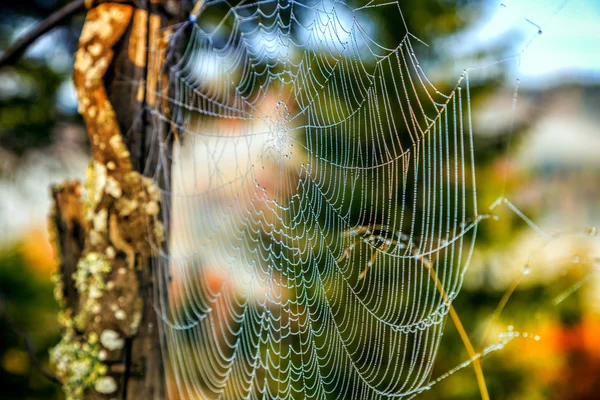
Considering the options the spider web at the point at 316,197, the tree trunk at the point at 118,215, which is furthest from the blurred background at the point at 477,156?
the tree trunk at the point at 118,215

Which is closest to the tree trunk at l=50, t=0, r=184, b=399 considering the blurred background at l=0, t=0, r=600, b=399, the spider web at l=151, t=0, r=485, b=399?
the spider web at l=151, t=0, r=485, b=399

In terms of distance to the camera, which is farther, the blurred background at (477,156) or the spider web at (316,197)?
the blurred background at (477,156)

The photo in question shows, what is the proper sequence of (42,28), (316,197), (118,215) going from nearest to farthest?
(118,215) < (316,197) < (42,28)

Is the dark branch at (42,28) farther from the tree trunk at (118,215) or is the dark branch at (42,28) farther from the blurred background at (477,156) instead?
the blurred background at (477,156)

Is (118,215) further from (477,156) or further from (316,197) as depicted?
(477,156)

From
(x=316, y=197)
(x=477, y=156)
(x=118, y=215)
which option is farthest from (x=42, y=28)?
(x=477, y=156)

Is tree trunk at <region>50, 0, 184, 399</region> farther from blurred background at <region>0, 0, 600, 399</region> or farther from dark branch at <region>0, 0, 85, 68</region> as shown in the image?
blurred background at <region>0, 0, 600, 399</region>
